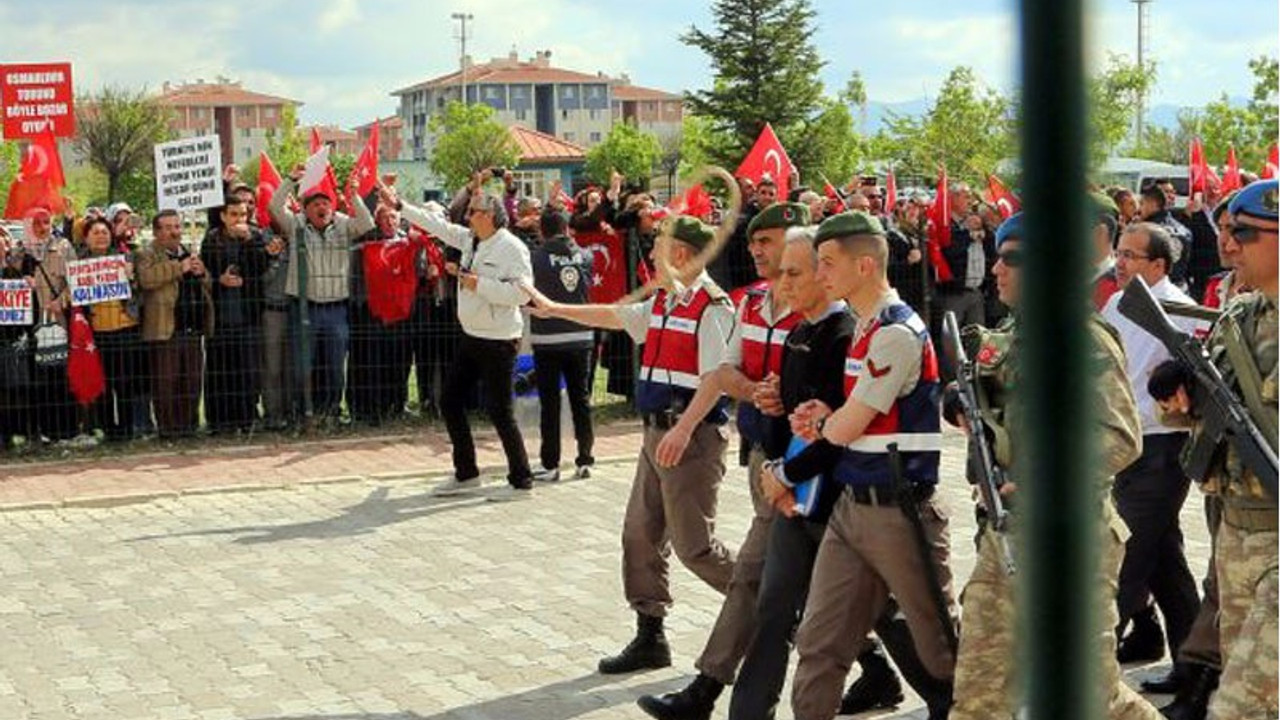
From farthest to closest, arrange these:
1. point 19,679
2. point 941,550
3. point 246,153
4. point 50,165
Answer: point 246,153, point 50,165, point 19,679, point 941,550

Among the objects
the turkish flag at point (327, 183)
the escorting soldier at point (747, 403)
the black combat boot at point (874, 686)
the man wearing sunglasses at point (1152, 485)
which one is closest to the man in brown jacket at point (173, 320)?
the turkish flag at point (327, 183)

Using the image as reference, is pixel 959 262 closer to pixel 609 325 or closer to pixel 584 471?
pixel 584 471

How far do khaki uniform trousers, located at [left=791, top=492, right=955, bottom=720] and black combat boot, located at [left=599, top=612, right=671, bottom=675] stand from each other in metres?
1.58

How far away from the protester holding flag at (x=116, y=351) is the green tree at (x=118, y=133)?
177 feet

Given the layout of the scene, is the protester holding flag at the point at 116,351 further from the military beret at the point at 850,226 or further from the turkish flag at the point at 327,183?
the military beret at the point at 850,226

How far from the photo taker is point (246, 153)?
168m

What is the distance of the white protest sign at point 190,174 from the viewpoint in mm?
12734

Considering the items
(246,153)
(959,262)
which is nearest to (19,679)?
(959,262)

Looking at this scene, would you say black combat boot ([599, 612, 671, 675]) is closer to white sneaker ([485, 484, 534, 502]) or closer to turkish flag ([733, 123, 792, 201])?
white sneaker ([485, 484, 534, 502])

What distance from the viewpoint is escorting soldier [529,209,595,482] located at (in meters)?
11.1

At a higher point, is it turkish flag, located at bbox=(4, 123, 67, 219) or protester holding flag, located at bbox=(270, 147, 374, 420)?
turkish flag, located at bbox=(4, 123, 67, 219)

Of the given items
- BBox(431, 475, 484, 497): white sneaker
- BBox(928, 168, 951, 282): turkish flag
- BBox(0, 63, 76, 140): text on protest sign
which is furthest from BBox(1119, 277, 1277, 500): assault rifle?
BBox(0, 63, 76, 140): text on protest sign

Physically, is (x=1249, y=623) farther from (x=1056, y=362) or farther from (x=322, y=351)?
(x=322, y=351)

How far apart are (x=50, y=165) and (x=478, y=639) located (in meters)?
8.35
